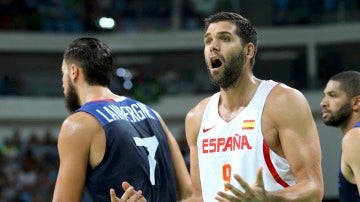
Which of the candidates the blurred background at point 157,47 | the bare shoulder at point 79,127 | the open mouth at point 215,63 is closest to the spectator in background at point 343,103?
the open mouth at point 215,63

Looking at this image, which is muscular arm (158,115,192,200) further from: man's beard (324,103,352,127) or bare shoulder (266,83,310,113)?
man's beard (324,103,352,127)

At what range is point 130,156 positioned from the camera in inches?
179

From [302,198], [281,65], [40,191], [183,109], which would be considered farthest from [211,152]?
[281,65]

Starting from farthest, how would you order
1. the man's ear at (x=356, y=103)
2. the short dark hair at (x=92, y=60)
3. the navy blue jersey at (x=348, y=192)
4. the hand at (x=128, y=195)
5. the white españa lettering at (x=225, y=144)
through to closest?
the man's ear at (x=356, y=103) < the navy blue jersey at (x=348, y=192) < the short dark hair at (x=92, y=60) < the white españa lettering at (x=225, y=144) < the hand at (x=128, y=195)

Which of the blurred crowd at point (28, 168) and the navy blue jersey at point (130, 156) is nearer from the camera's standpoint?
the navy blue jersey at point (130, 156)

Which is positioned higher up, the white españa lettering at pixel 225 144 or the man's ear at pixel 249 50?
the man's ear at pixel 249 50

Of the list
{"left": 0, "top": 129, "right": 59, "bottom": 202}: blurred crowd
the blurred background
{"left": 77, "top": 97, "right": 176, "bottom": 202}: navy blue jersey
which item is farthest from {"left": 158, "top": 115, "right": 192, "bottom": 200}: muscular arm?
the blurred background

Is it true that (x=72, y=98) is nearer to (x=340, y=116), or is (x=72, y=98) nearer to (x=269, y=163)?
(x=269, y=163)

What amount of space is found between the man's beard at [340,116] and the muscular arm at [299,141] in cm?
193

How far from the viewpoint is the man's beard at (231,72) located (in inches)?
170

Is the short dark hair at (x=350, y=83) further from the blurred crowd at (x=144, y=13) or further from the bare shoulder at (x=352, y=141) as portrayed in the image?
the blurred crowd at (x=144, y=13)

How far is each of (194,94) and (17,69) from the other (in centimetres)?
446

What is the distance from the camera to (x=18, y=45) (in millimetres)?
18359

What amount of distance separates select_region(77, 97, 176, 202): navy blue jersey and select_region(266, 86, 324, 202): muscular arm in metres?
0.83
